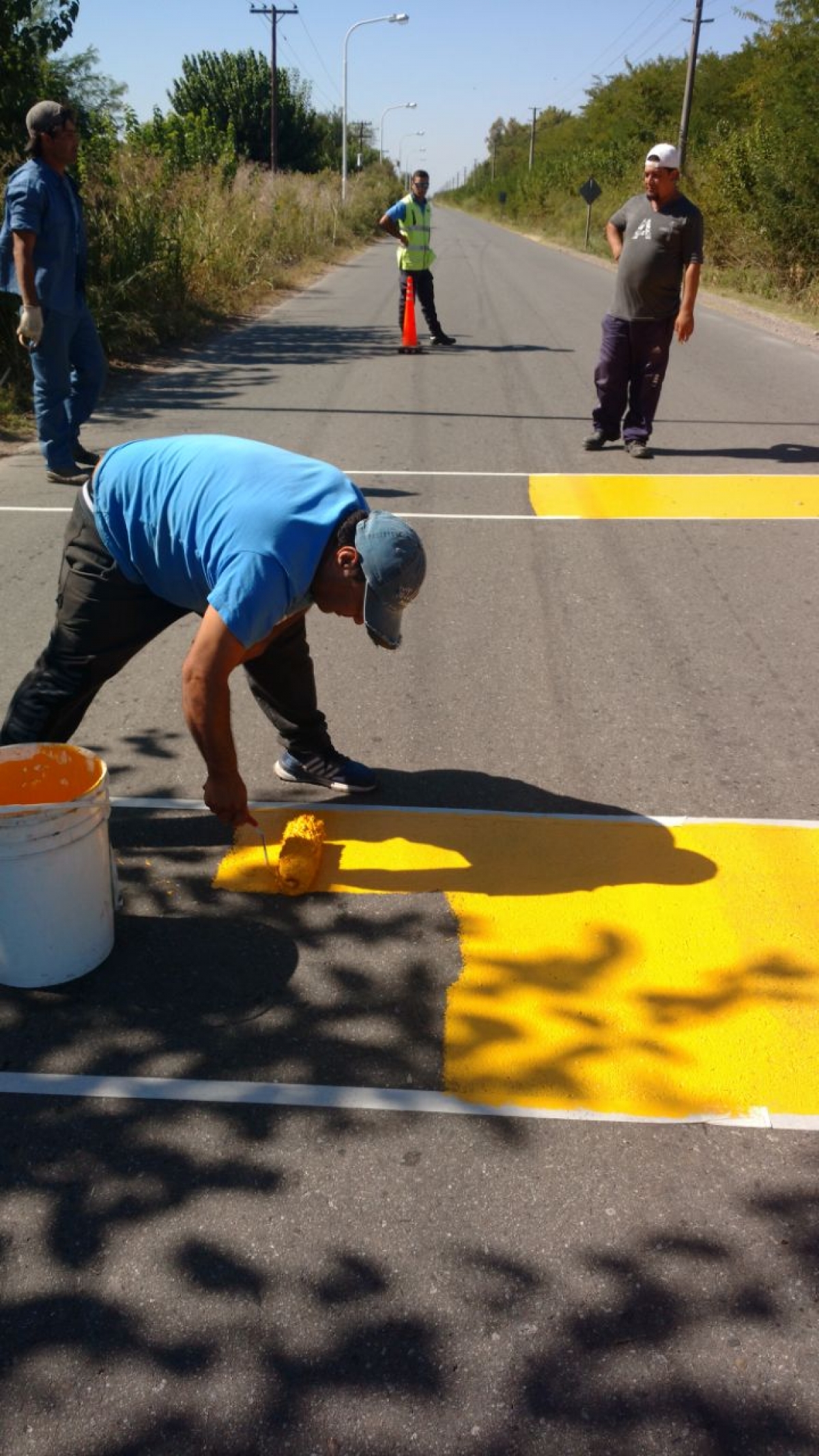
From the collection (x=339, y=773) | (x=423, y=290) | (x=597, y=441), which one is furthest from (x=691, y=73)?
(x=339, y=773)

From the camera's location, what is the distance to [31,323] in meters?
7.82

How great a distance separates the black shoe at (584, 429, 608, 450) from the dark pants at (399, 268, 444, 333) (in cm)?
623

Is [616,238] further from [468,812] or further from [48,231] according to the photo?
[468,812]

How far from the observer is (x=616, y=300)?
30.4 feet

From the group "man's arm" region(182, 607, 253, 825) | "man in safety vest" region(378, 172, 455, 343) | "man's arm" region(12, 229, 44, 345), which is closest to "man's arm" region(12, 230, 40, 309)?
"man's arm" region(12, 229, 44, 345)

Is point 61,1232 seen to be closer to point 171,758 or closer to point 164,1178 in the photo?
point 164,1178

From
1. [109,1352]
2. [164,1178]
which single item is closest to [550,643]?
[164,1178]

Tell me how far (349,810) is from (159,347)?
12701 millimetres

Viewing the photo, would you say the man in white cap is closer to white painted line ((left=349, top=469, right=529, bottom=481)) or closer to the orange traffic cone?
white painted line ((left=349, top=469, right=529, bottom=481))

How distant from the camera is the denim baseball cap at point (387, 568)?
3.04 metres

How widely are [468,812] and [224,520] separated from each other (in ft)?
5.32

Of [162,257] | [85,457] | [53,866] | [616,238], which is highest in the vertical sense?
[616,238]

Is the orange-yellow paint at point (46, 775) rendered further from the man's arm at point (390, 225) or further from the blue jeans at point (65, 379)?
the man's arm at point (390, 225)

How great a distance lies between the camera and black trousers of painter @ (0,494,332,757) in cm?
368
